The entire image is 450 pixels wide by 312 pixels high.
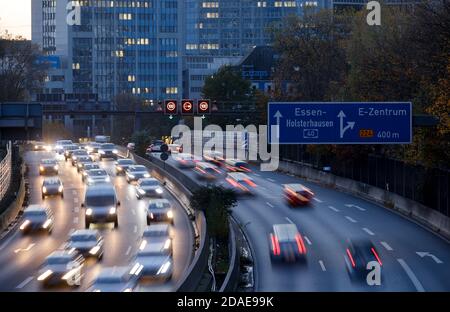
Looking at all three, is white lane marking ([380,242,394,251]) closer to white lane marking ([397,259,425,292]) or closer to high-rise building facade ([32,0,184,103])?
white lane marking ([397,259,425,292])

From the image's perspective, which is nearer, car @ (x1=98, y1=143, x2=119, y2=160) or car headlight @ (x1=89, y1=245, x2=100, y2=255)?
car headlight @ (x1=89, y1=245, x2=100, y2=255)

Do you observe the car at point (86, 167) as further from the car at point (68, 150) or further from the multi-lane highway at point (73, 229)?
the car at point (68, 150)

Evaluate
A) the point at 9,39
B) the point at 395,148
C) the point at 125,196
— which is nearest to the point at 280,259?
the point at 395,148

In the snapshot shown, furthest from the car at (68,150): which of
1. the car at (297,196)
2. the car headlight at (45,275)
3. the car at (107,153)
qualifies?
the car headlight at (45,275)

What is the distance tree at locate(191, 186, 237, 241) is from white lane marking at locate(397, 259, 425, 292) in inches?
317

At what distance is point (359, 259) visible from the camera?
30266 millimetres

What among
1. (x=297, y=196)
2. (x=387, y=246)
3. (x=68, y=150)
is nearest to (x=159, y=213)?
(x=297, y=196)

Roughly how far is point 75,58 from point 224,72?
2958 inches

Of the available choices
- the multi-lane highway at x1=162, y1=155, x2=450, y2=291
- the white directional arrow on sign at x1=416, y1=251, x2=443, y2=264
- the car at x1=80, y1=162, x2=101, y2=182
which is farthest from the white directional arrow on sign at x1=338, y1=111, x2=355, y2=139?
the car at x1=80, y1=162, x2=101, y2=182

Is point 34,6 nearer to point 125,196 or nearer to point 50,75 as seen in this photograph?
point 50,75

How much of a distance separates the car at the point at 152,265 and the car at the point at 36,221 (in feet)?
49.1

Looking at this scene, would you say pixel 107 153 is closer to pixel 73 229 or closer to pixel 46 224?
pixel 73 229

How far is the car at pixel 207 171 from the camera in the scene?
73375 mm

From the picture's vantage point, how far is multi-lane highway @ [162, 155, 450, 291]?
94.4 feet
